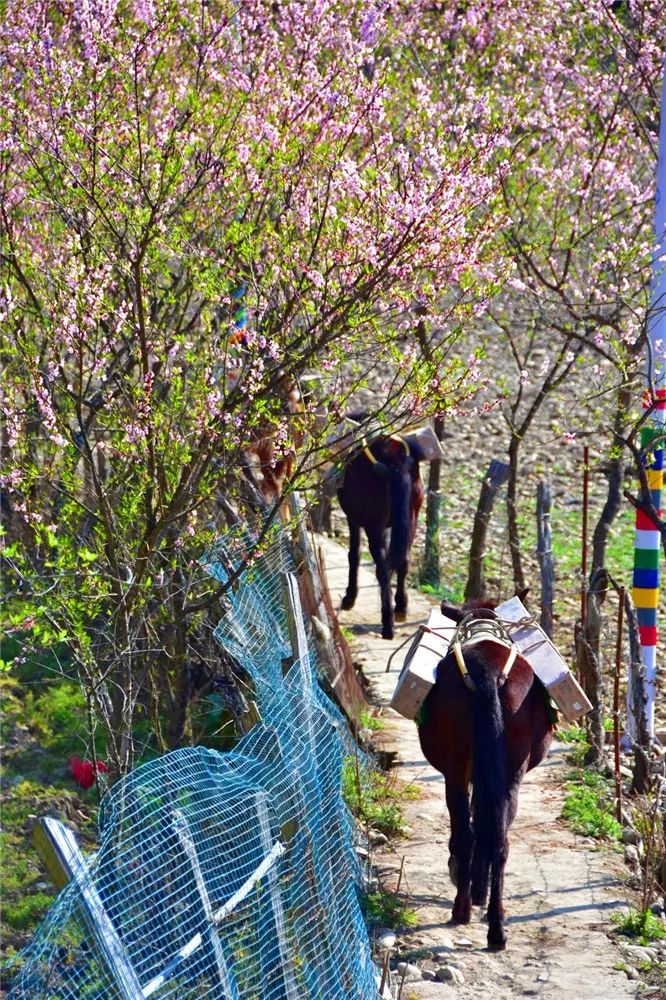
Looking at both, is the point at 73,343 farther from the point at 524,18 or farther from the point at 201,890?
the point at 524,18

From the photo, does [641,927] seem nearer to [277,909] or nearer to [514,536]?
[277,909]

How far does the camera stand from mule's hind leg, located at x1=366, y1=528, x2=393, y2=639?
1193cm

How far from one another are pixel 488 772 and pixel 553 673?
0.78m

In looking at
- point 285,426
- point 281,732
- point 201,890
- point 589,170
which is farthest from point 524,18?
point 201,890

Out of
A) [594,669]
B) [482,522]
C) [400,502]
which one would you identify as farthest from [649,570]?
[482,522]

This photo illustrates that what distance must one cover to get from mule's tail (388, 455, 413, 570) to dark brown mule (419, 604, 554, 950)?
4.74 metres

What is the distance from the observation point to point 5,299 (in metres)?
6.53

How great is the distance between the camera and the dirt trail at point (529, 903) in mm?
6336

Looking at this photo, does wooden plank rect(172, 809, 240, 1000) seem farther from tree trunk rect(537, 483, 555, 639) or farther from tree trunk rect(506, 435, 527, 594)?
tree trunk rect(506, 435, 527, 594)

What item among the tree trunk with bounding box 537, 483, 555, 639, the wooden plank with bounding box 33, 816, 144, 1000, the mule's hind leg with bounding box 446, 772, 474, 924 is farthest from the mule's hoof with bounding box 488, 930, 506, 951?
the tree trunk with bounding box 537, 483, 555, 639

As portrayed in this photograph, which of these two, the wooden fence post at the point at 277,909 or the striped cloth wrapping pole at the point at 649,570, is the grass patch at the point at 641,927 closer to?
the striped cloth wrapping pole at the point at 649,570

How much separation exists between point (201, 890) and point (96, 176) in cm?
347

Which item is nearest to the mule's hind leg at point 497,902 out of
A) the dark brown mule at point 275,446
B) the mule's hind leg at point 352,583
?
the dark brown mule at point 275,446

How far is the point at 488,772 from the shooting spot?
648cm
